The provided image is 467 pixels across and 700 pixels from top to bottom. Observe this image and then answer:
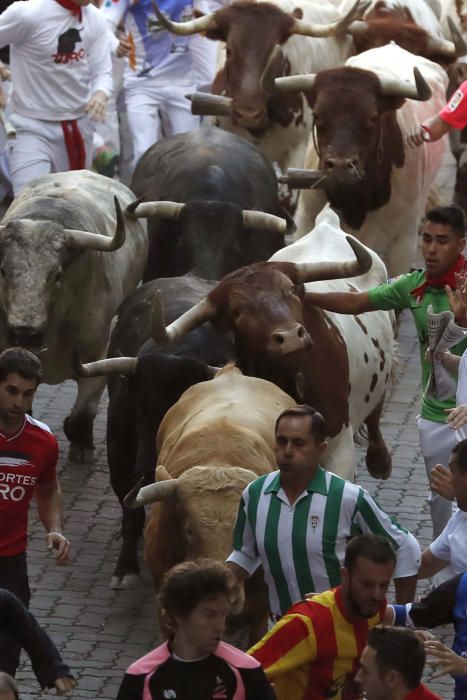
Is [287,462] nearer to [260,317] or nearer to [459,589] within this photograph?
[459,589]

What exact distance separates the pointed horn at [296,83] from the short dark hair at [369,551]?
7.06 metres

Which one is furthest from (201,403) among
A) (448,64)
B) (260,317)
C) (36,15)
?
(448,64)

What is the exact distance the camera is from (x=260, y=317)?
848 cm

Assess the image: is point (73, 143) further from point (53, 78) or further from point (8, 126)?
point (8, 126)

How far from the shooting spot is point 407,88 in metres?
12.2

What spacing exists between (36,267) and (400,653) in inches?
214

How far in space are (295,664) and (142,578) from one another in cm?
348

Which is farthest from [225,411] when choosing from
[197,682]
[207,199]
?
[207,199]

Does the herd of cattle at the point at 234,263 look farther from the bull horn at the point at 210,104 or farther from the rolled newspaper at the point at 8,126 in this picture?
the rolled newspaper at the point at 8,126

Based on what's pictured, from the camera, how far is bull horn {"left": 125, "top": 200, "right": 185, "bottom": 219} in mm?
11023

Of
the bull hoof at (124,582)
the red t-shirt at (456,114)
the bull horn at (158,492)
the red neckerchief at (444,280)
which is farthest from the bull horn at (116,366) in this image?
the red t-shirt at (456,114)

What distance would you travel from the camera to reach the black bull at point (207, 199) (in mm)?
10969

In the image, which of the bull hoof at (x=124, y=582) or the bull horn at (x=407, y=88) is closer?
the bull hoof at (x=124, y=582)

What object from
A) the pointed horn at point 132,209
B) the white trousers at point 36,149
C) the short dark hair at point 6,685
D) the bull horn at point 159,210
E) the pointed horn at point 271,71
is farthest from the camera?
the white trousers at point 36,149
